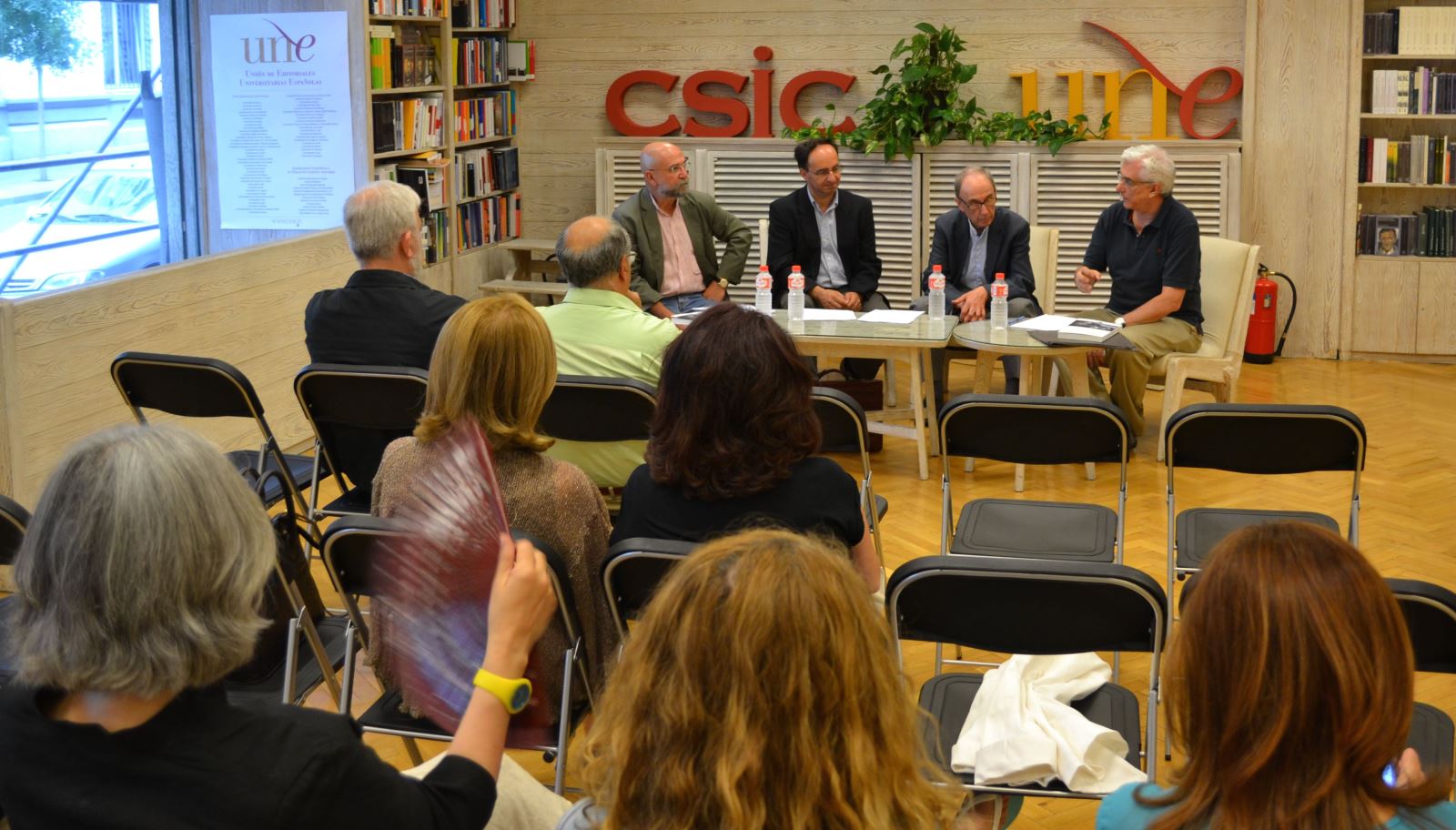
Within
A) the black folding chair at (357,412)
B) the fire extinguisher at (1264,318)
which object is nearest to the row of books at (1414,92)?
the fire extinguisher at (1264,318)

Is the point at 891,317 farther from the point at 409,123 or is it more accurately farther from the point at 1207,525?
the point at 409,123

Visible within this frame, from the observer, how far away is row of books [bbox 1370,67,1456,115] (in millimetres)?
7602

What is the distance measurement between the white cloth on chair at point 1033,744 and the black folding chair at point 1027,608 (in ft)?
0.08

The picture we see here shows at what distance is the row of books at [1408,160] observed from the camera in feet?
25.1

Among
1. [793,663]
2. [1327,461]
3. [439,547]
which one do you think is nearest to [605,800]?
[793,663]

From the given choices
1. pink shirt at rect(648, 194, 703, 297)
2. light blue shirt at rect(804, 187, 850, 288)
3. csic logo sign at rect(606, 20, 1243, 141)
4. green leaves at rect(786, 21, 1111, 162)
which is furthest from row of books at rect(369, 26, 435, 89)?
green leaves at rect(786, 21, 1111, 162)

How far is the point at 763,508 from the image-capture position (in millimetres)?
2770

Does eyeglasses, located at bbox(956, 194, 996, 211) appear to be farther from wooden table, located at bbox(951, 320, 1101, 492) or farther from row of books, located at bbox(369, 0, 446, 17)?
row of books, located at bbox(369, 0, 446, 17)

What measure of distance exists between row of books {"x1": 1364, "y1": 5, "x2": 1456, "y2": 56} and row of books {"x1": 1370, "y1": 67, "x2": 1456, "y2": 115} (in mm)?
118

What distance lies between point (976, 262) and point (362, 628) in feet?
14.5

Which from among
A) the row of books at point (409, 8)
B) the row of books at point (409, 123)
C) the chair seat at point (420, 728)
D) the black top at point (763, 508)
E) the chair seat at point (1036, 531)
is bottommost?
the chair seat at point (420, 728)

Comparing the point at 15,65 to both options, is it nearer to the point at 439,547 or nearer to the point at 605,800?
the point at 439,547

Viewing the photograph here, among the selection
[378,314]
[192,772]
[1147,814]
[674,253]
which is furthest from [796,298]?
[192,772]

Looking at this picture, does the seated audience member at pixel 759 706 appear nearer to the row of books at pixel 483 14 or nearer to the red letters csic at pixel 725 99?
the row of books at pixel 483 14
